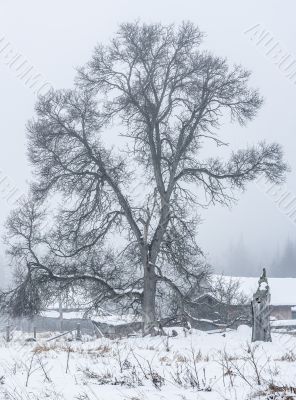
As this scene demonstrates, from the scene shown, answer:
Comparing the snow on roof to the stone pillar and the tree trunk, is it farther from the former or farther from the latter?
the stone pillar

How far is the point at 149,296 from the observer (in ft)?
53.9

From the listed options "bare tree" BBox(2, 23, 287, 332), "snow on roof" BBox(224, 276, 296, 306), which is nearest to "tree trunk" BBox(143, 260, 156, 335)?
"bare tree" BBox(2, 23, 287, 332)

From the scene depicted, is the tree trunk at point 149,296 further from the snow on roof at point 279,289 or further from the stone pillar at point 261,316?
the snow on roof at point 279,289

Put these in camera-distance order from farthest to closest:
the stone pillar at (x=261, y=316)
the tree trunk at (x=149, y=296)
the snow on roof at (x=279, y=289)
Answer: the snow on roof at (x=279, y=289) → the tree trunk at (x=149, y=296) → the stone pillar at (x=261, y=316)

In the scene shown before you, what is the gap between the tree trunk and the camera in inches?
631

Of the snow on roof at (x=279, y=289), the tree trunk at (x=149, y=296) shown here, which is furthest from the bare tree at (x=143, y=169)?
the snow on roof at (x=279, y=289)

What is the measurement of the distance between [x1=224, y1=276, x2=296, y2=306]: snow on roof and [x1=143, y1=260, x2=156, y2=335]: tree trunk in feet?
113

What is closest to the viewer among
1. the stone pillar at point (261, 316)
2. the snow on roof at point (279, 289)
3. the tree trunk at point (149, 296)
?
the stone pillar at point (261, 316)

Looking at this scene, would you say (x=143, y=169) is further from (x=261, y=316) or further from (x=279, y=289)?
(x=279, y=289)

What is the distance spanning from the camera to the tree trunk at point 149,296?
16030 millimetres

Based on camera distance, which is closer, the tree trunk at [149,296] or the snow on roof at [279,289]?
the tree trunk at [149,296]

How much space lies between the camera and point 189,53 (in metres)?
18.4

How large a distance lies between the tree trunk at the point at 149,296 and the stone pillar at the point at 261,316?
491 centimetres

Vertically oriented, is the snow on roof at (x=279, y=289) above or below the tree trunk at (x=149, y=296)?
above
